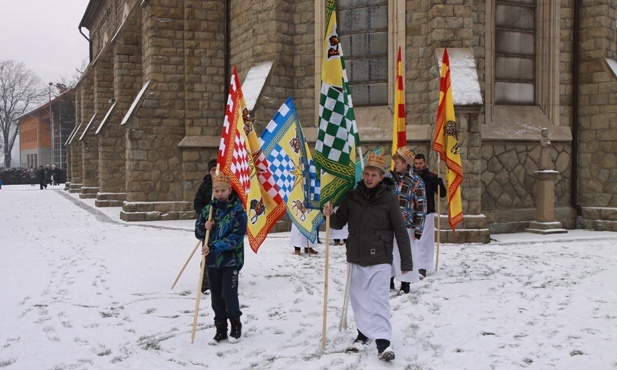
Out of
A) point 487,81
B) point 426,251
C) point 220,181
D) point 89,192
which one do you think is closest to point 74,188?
point 89,192

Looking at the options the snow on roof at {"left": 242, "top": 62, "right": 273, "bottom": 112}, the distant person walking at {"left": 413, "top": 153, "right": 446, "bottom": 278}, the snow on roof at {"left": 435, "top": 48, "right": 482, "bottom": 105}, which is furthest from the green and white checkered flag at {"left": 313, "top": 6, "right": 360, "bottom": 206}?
the snow on roof at {"left": 242, "top": 62, "right": 273, "bottom": 112}

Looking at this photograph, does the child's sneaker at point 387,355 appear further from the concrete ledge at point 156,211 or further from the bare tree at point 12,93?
the bare tree at point 12,93

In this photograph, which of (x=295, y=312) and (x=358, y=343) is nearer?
(x=358, y=343)

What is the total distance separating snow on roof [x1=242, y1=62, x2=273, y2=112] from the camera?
12.2 m

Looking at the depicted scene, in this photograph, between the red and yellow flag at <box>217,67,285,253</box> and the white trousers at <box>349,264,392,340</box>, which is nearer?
the white trousers at <box>349,264,392,340</box>

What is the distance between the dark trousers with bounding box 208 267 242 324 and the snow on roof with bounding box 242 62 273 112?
24.6ft

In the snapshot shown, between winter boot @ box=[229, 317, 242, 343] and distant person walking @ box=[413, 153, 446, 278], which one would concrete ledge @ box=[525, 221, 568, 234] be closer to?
distant person walking @ box=[413, 153, 446, 278]

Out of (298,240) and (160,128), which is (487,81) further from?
(160,128)

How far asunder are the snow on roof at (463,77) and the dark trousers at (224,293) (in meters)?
6.99

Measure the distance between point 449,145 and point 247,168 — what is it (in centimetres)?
462

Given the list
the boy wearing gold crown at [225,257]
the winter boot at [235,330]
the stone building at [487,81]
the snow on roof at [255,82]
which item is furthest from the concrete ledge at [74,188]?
the winter boot at [235,330]

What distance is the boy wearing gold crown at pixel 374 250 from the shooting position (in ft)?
15.2

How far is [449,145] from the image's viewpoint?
930 cm

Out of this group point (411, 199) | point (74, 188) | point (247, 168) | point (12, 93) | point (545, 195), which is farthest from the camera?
point (12, 93)
